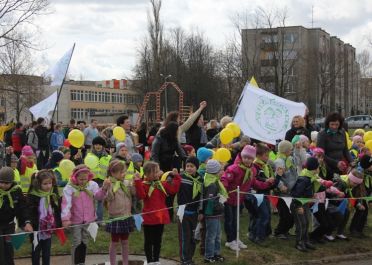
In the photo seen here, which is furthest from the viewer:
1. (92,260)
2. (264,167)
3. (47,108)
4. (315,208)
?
(47,108)

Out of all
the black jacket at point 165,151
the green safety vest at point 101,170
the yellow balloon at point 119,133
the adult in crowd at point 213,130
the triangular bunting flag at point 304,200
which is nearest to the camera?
the triangular bunting flag at point 304,200

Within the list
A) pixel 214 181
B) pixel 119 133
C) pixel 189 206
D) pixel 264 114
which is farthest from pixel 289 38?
pixel 189 206

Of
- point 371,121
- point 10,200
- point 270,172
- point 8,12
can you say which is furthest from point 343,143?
point 371,121

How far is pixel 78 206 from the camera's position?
650cm

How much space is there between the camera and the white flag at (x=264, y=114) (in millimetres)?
11367

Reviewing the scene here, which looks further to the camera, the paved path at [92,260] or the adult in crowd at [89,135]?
the adult in crowd at [89,135]

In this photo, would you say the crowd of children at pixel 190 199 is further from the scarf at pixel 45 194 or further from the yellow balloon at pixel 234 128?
the yellow balloon at pixel 234 128

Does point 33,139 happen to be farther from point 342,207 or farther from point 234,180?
point 342,207

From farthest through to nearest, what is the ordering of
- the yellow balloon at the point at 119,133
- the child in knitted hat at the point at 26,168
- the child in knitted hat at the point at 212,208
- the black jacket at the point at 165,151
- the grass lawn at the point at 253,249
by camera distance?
the yellow balloon at the point at 119,133
the child in knitted hat at the point at 26,168
the black jacket at the point at 165,151
the grass lawn at the point at 253,249
the child in knitted hat at the point at 212,208

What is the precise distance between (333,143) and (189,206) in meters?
3.24

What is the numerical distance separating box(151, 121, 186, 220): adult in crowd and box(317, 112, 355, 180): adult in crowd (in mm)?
2446

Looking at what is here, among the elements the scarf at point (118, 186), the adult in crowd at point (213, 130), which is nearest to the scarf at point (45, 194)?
the scarf at point (118, 186)

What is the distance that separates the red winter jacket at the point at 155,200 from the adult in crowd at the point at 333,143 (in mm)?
3289

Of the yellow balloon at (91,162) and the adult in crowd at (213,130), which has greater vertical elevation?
the adult in crowd at (213,130)
